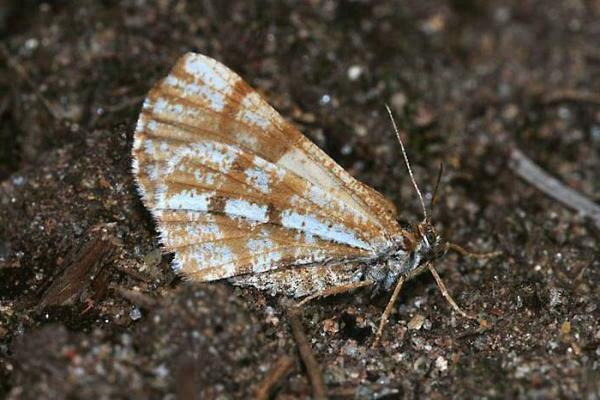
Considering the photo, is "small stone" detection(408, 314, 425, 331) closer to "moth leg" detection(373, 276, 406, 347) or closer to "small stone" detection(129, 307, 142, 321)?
"moth leg" detection(373, 276, 406, 347)

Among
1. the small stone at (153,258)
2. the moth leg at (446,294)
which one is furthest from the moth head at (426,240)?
the small stone at (153,258)

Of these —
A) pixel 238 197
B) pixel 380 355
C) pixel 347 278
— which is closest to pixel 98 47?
pixel 238 197

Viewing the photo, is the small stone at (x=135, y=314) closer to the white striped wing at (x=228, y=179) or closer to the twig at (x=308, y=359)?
the white striped wing at (x=228, y=179)

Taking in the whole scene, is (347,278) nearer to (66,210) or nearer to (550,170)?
(66,210)

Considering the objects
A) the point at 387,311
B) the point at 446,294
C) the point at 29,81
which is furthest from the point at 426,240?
the point at 29,81

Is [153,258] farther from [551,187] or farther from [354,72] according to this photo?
[551,187]
